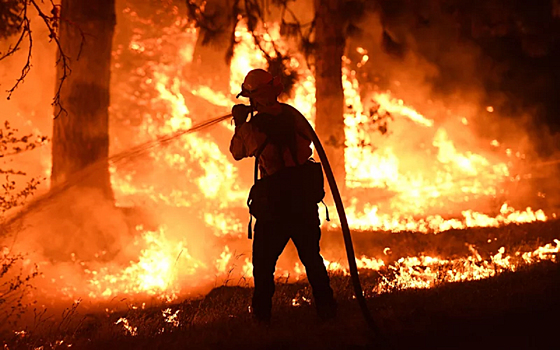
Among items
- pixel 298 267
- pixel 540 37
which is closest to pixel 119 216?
pixel 298 267

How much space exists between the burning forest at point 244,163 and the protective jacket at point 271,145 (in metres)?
0.15

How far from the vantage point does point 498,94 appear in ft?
36.0

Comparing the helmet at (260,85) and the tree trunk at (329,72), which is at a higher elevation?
the tree trunk at (329,72)

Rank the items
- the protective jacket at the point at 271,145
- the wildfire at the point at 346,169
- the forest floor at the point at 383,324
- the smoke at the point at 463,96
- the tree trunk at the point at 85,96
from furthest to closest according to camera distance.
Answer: the smoke at the point at 463,96 → the wildfire at the point at 346,169 → the tree trunk at the point at 85,96 → the protective jacket at the point at 271,145 → the forest floor at the point at 383,324

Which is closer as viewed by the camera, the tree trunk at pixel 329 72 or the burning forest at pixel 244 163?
the burning forest at pixel 244 163

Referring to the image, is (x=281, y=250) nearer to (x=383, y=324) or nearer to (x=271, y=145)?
(x=271, y=145)

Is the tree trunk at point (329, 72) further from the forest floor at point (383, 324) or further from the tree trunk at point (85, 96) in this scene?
the forest floor at point (383, 324)

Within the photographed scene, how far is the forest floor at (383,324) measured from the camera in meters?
4.00

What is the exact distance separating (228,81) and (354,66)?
2866 millimetres

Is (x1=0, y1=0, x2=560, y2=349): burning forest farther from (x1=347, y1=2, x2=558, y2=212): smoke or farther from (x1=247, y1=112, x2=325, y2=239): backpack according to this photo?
(x1=247, y1=112, x2=325, y2=239): backpack

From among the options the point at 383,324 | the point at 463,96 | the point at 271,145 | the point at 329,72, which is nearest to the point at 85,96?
the point at 329,72

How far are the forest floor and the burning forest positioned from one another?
43mm

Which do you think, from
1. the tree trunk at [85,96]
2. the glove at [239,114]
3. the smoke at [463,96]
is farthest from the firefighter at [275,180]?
the smoke at [463,96]

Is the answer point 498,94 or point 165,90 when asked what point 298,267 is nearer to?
point 498,94
